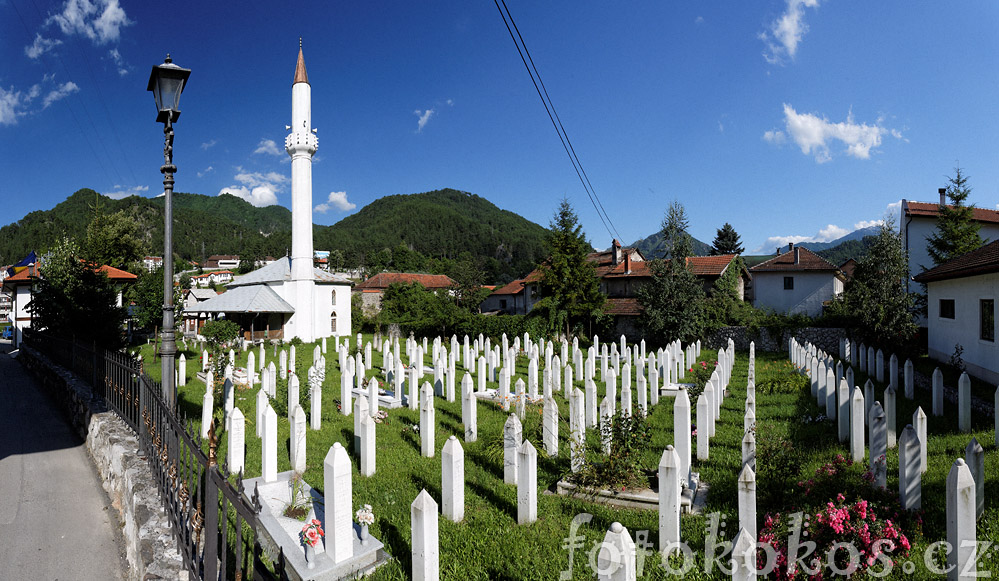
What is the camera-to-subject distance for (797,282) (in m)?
33.9

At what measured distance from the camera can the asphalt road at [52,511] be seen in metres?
4.41

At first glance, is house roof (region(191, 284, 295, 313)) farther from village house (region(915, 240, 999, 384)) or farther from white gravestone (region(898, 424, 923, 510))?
village house (region(915, 240, 999, 384))

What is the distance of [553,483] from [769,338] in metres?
22.1

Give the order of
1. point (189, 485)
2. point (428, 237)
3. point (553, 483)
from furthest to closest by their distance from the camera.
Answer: point (428, 237) → point (553, 483) → point (189, 485)

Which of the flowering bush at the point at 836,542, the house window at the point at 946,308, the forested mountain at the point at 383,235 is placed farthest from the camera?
the forested mountain at the point at 383,235

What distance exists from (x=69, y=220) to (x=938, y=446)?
394 ft

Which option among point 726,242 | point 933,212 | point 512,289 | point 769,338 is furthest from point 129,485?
point 726,242

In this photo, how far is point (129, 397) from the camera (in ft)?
21.3

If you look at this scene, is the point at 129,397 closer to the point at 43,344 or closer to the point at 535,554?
the point at 535,554

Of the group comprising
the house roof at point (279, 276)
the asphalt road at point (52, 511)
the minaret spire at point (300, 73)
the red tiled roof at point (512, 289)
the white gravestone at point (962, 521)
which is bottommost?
the asphalt road at point (52, 511)

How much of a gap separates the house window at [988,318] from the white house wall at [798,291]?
2116cm

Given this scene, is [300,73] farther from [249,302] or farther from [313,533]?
[313,533]

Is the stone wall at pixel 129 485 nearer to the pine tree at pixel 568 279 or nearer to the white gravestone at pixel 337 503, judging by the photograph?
the white gravestone at pixel 337 503

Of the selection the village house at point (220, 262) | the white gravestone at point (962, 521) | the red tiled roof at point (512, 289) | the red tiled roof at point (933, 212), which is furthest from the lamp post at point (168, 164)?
the village house at point (220, 262)
